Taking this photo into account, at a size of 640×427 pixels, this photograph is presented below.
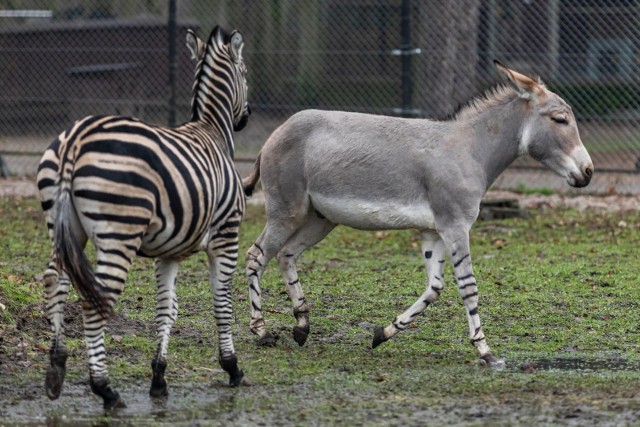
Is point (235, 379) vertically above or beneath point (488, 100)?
beneath

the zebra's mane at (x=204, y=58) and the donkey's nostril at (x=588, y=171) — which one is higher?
the zebra's mane at (x=204, y=58)

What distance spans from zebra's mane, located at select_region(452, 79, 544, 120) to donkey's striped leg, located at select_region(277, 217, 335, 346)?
1312mm

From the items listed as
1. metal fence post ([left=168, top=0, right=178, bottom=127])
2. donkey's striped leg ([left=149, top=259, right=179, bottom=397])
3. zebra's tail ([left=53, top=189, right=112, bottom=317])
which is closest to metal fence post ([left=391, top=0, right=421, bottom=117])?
metal fence post ([left=168, top=0, right=178, bottom=127])

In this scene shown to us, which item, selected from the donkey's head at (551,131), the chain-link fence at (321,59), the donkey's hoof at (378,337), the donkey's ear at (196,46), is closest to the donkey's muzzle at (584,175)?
the donkey's head at (551,131)

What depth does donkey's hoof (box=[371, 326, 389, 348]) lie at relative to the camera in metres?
7.38

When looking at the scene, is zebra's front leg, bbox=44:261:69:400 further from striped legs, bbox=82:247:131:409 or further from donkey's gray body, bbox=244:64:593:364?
donkey's gray body, bbox=244:64:593:364

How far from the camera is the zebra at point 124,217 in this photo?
5543 mm

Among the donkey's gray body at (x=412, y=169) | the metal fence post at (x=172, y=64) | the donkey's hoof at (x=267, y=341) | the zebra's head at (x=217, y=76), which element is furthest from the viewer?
the metal fence post at (x=172, y=64)

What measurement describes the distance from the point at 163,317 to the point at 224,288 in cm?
41

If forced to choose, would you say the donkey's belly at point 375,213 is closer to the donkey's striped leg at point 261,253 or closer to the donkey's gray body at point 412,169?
the donkey's gray body at point 412,169

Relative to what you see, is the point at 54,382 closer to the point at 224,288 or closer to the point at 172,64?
the point at 224,288

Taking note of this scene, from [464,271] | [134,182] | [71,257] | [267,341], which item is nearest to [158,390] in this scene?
[71,257]

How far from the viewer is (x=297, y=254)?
814 cm

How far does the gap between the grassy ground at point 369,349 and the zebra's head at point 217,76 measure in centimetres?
164
